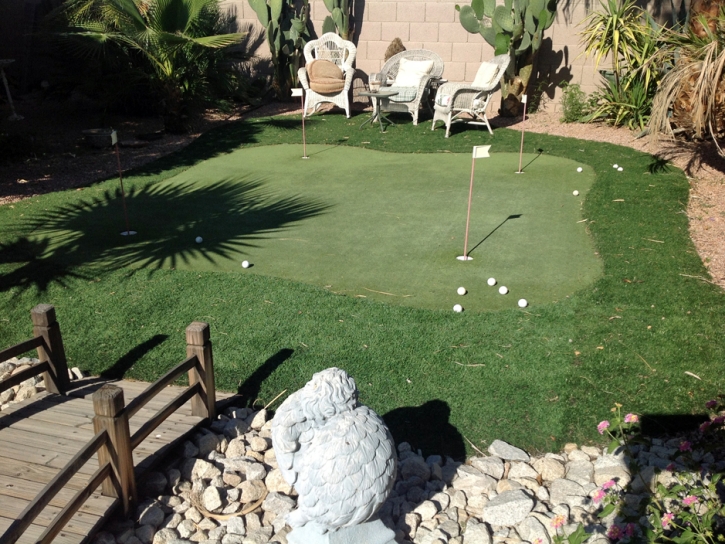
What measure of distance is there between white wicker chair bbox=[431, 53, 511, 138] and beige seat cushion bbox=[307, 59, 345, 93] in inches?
82.7

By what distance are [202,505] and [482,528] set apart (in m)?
1.42

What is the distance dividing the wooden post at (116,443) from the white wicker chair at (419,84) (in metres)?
8.90

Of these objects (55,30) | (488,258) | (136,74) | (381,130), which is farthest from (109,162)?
(488,258)

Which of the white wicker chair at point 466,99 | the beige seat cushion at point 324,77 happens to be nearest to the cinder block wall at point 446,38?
the beige seat cushion at point 324,77

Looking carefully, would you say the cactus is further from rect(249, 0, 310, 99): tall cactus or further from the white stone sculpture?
the white stone sculpture

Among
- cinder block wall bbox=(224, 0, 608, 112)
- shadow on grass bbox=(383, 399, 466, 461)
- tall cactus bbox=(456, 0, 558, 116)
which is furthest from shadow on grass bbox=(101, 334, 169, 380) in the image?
cinder block wall bbox=(224, 0, 608, 112)

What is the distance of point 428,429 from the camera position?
3.85 metres

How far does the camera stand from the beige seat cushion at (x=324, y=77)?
38.6ft

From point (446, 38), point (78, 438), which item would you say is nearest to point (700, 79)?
point (78, 438)

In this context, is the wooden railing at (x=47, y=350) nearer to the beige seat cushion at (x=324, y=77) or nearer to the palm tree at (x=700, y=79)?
the palm tree at (x=700, y=79)

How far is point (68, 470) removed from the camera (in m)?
2.82

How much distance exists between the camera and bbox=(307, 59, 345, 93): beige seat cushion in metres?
11.8

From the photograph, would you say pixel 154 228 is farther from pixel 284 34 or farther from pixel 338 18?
pixel 338 18

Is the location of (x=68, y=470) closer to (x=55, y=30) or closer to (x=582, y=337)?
(x=582, y=337)
